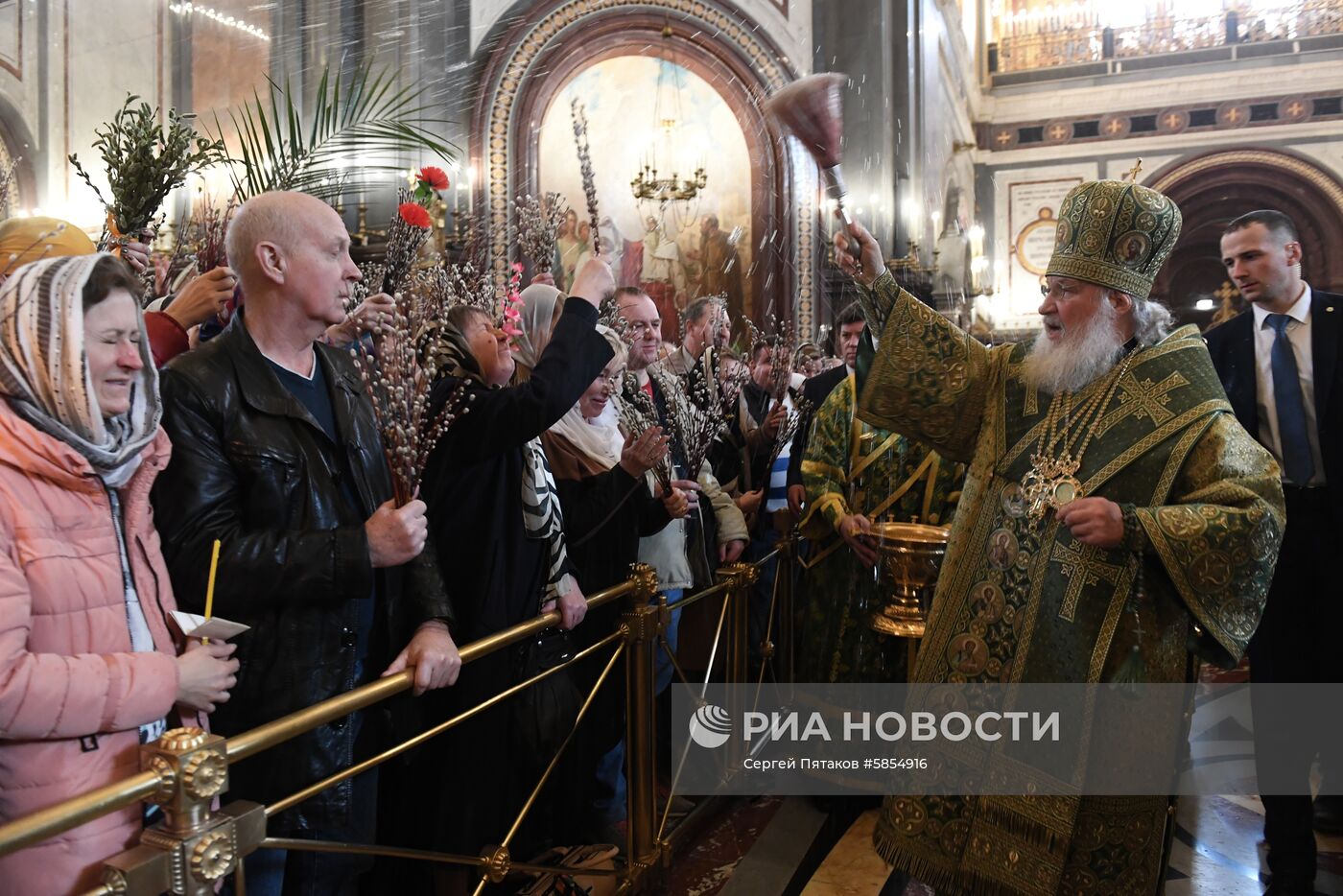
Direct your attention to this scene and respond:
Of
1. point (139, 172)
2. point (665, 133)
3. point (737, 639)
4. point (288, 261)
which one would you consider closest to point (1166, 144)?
point (665, 133)

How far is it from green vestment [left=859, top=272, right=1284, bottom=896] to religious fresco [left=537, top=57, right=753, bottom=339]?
7.58 m

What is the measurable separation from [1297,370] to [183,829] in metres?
3.25

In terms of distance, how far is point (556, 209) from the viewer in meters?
2.50

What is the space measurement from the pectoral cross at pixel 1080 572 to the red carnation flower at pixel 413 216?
170cm

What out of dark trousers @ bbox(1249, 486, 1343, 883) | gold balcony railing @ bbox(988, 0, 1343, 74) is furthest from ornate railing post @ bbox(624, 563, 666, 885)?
gold balcony railing @ bbox(988, 0, 1343, 74)

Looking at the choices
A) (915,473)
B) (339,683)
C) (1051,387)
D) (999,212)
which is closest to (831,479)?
(915,473)

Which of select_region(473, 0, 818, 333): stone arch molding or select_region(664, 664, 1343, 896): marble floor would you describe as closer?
select_region(664, 664, 1343, 896): marble floor

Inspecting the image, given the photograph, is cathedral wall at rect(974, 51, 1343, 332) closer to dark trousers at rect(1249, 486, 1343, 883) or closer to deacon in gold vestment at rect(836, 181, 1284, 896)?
dark trousers at rect(1249, 486, 1343, 883)

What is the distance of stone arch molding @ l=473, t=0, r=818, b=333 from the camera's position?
955 cm

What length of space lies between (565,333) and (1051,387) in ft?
3.78

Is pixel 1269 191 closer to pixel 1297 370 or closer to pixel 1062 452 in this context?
pixel 1297 370

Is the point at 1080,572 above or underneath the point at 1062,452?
underneath

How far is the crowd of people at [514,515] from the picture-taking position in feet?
4.13

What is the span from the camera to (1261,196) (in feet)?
46.4
